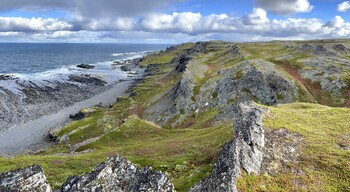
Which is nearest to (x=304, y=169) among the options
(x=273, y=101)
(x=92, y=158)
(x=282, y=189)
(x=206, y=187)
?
(x=282, y=189)

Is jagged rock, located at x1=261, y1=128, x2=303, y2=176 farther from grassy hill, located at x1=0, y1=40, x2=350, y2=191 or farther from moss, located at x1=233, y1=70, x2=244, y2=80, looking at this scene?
moss, located at x1=233, y1=70, x2=244, y2=80

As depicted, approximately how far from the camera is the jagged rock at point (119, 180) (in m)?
20.9

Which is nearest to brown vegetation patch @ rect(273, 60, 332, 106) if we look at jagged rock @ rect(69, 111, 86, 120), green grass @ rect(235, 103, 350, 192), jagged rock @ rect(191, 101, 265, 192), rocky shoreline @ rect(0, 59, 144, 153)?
green grass @ rect(235, 103, 350, 192)

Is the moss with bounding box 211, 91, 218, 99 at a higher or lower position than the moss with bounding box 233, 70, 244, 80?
lower

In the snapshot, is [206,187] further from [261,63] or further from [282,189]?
[261,63]

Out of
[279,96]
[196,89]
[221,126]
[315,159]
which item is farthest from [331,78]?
[315,159]

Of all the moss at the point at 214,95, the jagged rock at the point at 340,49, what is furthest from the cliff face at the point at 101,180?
the jagged rock at the point at 340,49

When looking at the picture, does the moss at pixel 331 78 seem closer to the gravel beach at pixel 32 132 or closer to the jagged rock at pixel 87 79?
the gravel beach at pixel 32 132

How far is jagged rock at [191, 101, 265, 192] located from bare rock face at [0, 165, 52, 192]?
36.3 ft

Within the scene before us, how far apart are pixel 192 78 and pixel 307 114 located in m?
63.8

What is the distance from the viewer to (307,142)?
96.4 feet

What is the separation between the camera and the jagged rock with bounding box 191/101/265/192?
2183 cm

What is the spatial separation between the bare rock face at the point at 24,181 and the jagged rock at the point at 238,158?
11.1 meters

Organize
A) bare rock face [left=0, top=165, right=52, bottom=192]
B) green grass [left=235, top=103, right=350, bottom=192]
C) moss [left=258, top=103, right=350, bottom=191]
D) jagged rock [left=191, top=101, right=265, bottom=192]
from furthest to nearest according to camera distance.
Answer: moss [left=258, top=103, right=350, bottom=191] → green grass [left=235, top=103, right=350, bottom=192] → jagged rock [left=191, top=101, right=265, bottom=192] → bare rock face [left=0, top=165, right=52, bottom=192]
